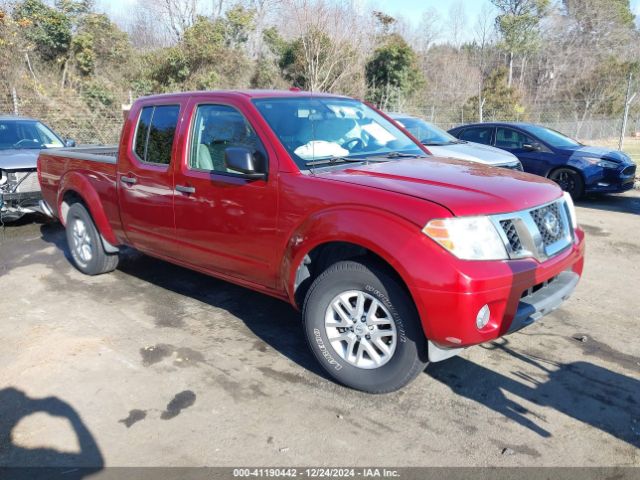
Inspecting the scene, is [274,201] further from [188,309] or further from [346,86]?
[346,86]

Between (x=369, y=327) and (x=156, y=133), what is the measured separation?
271 cm

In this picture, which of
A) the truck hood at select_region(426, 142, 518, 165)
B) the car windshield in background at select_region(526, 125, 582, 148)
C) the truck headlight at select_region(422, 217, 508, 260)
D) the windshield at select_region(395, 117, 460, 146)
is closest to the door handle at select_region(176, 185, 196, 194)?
the truck headlight at select_region(422, 217, 508, 260)

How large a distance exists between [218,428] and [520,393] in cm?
189

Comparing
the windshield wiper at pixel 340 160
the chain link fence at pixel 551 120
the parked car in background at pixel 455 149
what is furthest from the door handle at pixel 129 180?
the chain link fence at pixel 551 120

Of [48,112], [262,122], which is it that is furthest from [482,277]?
[48,112]

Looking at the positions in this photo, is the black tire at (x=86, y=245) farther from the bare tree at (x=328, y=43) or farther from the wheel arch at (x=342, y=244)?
the bare tree at (x=328, y=43)

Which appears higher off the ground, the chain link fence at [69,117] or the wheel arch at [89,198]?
the chain link fence at [69,117]

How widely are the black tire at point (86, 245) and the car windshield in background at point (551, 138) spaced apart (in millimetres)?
8401

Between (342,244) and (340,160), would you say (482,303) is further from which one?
(340,160)

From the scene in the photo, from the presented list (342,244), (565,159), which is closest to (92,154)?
(342,244)

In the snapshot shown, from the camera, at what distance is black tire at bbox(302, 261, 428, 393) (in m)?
3.16

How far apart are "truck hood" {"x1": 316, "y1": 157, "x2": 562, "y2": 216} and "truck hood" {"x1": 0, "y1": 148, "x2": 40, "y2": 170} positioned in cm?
601

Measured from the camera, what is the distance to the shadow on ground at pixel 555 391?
3.12 m

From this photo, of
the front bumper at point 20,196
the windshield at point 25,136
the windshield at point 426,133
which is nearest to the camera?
the front bumper at point 20,196
